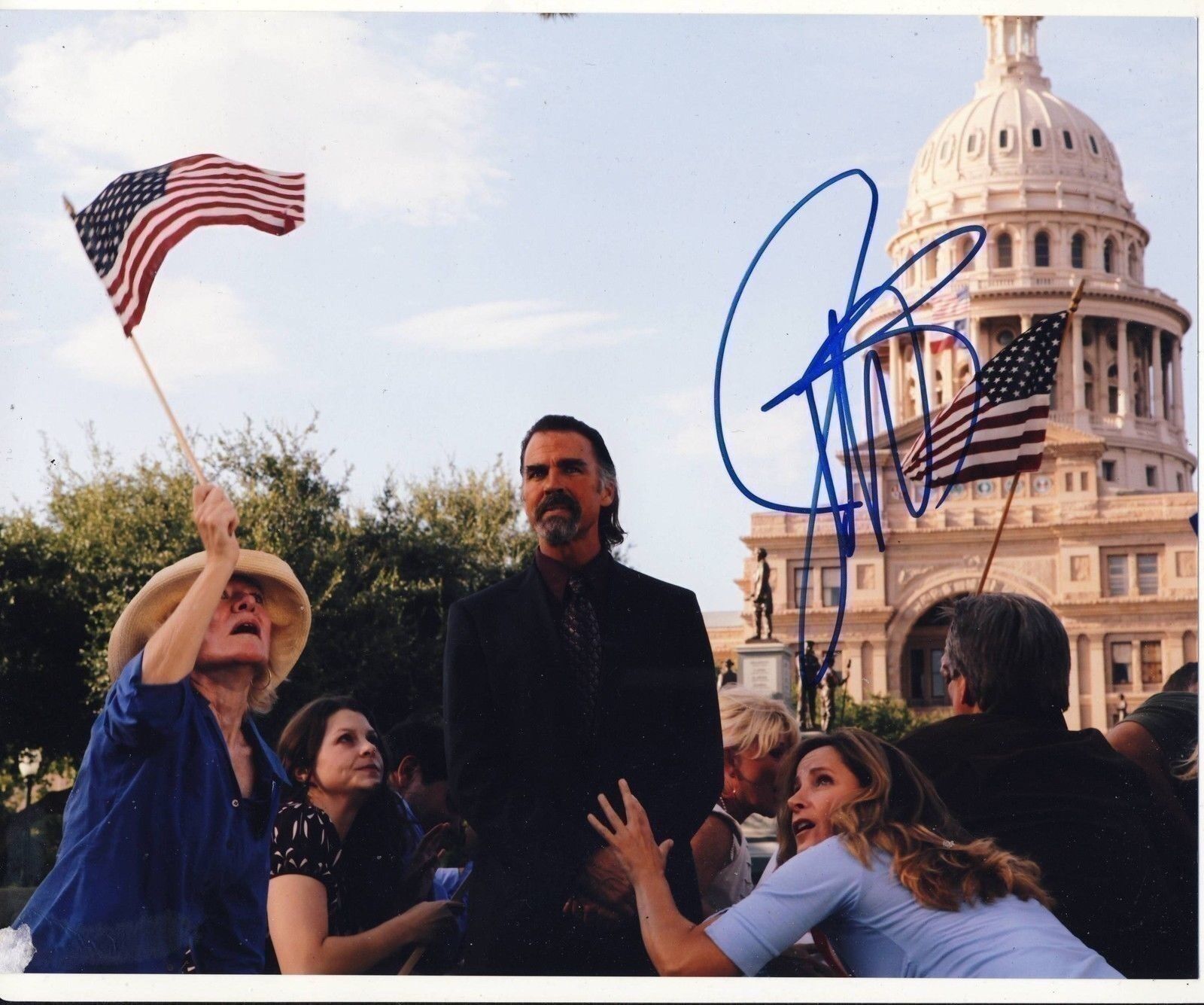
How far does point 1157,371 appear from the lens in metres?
6.85

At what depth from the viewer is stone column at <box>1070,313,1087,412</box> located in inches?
265

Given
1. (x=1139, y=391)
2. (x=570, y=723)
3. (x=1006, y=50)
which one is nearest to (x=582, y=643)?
(x=570, y=723)

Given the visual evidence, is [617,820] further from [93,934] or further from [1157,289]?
[1157,289]

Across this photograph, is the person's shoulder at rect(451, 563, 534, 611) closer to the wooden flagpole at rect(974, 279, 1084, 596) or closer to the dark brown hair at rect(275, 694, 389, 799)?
the dark brown hair at rect(275, 694, 389, 799)

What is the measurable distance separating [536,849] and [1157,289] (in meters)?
2.75

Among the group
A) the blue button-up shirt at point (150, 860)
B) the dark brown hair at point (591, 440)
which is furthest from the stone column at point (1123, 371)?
the blue button-up shirt at point (150, 860)

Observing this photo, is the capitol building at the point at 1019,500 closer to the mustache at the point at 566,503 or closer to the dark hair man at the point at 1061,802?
the dark hair man at the point at 1061,802

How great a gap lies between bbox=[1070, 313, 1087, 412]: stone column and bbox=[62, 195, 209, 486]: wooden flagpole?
3.42 m

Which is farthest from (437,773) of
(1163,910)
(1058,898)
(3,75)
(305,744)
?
(3,75)

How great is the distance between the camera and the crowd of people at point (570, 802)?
198 inches

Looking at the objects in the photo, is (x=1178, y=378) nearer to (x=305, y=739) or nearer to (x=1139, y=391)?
(x=1139, y=391)

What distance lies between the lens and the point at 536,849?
508 cm
